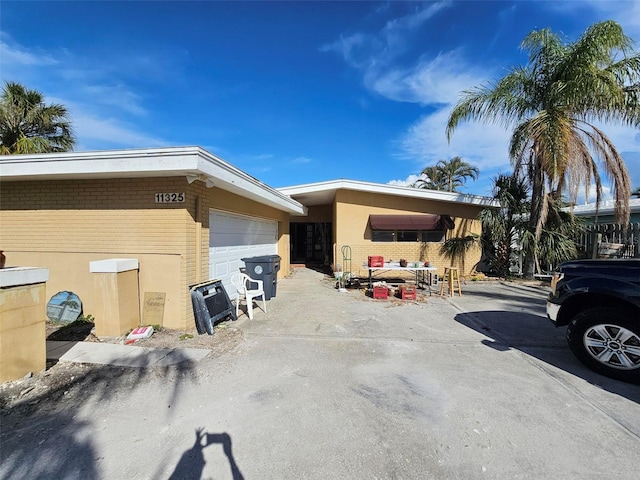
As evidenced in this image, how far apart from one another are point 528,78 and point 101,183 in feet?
42.7

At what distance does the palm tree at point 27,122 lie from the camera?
34.2 ft

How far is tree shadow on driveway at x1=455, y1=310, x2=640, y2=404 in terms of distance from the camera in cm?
366

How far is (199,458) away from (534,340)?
537 cm

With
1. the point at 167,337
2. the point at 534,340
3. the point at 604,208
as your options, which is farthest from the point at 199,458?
the point at 604,208

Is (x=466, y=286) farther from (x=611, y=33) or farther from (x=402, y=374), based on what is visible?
(x=611, y=33)

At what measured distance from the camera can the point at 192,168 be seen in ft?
16.2

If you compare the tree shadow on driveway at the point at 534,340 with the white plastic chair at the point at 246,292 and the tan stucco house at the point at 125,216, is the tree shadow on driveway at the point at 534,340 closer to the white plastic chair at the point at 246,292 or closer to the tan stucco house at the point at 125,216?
the white plastic chair at the point at 246,292

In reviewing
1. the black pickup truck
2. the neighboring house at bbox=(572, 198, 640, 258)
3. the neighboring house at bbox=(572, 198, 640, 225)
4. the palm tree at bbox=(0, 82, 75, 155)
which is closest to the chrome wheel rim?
the black pickup truck

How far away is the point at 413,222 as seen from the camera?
12.2 metres

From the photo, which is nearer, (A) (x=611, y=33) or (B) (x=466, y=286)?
(A) (x=611, y=33)

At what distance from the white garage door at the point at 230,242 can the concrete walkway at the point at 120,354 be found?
2.36 metres

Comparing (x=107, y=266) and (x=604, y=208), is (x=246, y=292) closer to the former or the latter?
(x=107, y=266)

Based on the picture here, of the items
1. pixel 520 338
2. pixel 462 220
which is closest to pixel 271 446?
pixel 520 338

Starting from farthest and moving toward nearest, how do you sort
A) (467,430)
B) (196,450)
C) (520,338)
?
1. (520,338)
2. (467,430)
3. (196,450)
